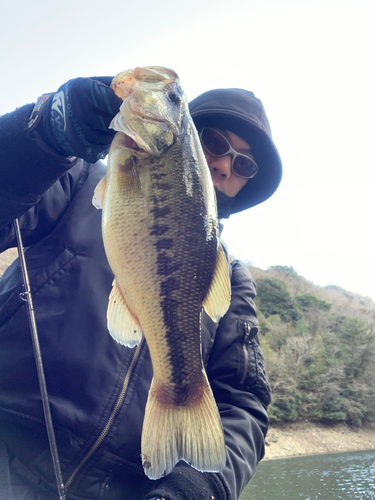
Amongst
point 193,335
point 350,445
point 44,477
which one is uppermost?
point 193,335

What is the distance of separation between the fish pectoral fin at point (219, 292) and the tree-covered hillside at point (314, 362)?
32.1 metres

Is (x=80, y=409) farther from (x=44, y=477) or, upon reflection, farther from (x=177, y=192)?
(x=177, y=192)

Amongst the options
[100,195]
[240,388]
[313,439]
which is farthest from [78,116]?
[313,439]

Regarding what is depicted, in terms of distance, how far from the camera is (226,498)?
75.2 inches

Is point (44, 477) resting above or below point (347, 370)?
above

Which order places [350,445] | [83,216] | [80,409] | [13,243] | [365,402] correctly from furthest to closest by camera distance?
[365,402]
[350,445]
[83,216]
[13,243]
[80,409]

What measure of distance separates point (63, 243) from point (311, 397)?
35971mm

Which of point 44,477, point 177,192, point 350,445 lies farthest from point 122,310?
point 350,445

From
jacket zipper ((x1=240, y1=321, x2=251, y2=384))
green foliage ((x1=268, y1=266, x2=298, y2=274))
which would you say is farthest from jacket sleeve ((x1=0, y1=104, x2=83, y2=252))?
green foliage ((x1=268, y1=266, x2=298, y2=274))

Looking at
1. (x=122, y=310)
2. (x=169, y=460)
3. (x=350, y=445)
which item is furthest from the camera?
(x=350, y=445)

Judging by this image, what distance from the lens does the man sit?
1718 mm

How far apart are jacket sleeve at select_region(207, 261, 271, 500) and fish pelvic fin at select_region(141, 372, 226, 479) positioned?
0.80m

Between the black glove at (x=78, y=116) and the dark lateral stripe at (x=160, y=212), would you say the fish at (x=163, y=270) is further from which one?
the black glove at (x=78, y=116)

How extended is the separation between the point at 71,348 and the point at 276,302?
144ft
